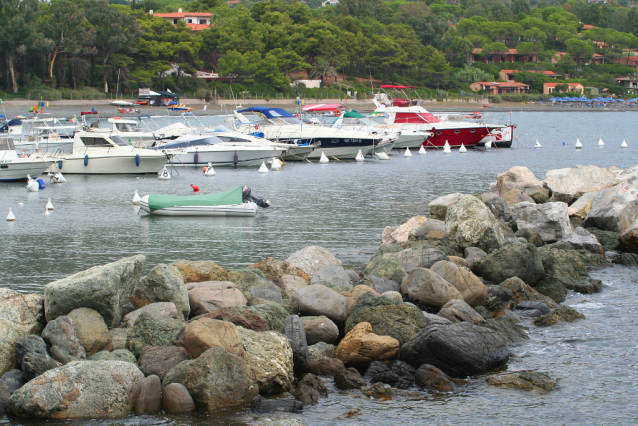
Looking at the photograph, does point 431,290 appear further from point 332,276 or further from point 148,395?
point 148,395

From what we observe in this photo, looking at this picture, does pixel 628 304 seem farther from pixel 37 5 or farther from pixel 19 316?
pixel 37 5

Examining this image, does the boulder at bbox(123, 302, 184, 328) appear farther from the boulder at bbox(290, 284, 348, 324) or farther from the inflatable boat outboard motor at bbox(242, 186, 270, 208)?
the inflatable boat outboard motor at bbox(242, 186, 270, 208)

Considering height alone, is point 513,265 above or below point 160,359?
above

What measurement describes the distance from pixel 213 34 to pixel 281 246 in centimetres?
9416

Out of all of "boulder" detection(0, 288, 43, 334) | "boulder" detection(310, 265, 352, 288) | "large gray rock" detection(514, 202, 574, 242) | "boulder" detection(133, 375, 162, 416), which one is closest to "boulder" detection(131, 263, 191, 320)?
"boulder" detection(0, 288, 43, 334)

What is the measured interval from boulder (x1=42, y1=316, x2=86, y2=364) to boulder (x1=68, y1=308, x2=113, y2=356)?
13 centimetres

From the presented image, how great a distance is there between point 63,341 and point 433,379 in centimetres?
493

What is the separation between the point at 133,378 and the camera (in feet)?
27.4

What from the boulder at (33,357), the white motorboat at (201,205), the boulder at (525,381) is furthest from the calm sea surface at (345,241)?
the boulder at (33,357)

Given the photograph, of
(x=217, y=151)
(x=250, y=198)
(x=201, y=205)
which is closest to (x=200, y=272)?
(x=201, y=205)

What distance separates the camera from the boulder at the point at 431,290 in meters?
11.6

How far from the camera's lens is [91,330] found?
9.35 metres

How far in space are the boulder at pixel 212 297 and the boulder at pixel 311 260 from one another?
301 cm

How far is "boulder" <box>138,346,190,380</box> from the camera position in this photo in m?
8.69
